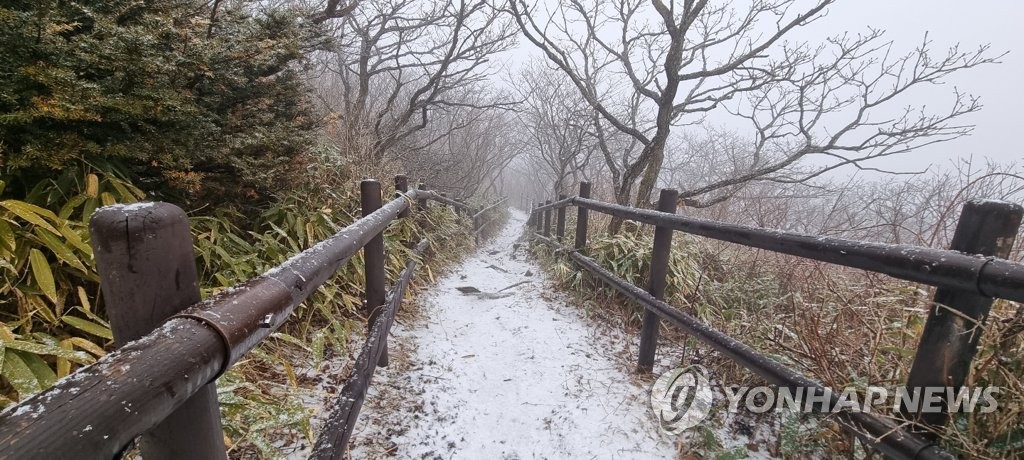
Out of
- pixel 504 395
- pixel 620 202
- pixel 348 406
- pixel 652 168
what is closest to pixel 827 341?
pixel 504 395

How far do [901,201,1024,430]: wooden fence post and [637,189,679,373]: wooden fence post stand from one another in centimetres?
125

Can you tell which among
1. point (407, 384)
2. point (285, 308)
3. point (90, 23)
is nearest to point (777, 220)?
point (407, 384)

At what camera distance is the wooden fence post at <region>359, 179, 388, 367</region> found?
2.15 meters

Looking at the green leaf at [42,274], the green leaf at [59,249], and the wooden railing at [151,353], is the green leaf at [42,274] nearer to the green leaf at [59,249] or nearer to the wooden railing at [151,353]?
the green leaf at [59,249]

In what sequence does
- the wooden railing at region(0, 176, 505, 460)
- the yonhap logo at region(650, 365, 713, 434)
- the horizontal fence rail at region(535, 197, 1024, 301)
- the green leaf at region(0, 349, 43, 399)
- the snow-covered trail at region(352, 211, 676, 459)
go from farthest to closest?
the yonhap logo at region(650, 365, 713, 434) → the snow-covered trail at region(352, 211, 676, 459) → the green leaf at region(0, 349, 43, 399) → the horizontal fence rail at region(535, 197, 1024, 301) → the wooden railing at region(0, 176, 505, 460)

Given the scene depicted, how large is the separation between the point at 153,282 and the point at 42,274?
1349mm

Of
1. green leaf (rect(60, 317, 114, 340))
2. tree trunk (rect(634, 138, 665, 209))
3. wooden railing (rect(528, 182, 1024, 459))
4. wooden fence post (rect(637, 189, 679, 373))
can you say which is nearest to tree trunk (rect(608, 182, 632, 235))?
tree trunk (rect(634, 138, 665, 209))

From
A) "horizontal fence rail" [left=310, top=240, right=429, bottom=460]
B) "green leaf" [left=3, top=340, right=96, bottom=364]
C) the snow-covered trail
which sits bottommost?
the snow-covered trail

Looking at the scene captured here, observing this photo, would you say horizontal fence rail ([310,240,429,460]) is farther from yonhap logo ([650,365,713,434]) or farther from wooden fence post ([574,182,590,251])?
wooden fence post ([574,182,590,251])

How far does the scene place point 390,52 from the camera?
8.81 metres

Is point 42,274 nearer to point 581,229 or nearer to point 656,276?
point 656,276

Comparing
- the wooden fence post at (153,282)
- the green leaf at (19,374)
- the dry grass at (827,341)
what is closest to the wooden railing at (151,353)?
the wooden fence post at (153,282)

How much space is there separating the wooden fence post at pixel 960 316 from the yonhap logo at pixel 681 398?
97cm

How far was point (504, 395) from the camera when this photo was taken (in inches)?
88.2
